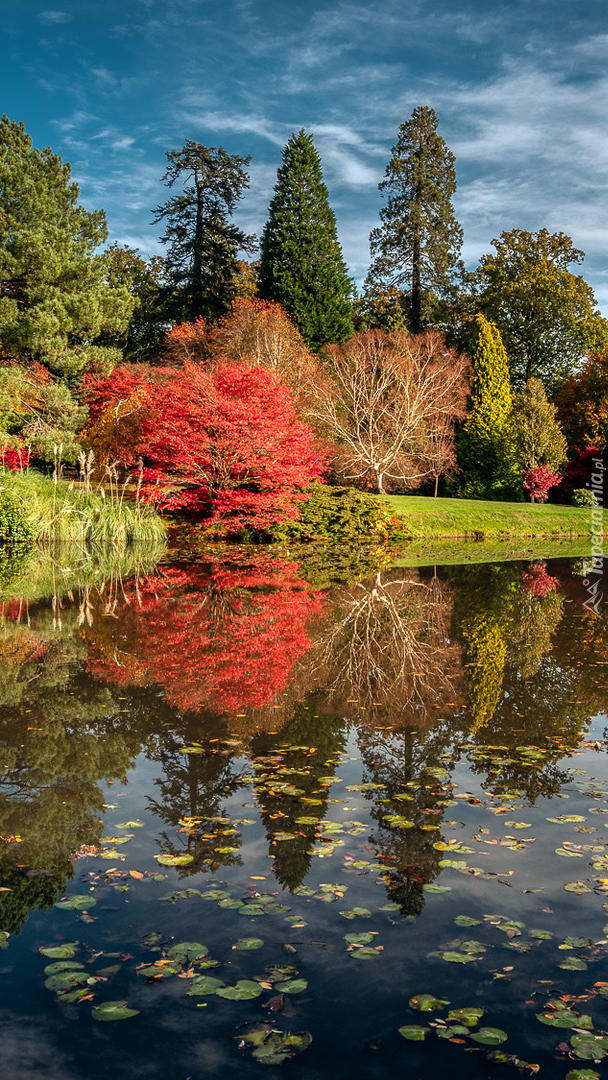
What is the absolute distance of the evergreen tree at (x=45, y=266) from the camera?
2525 cm

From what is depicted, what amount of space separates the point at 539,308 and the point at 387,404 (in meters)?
18.2

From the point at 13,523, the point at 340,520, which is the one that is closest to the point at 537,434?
the point at 340,520

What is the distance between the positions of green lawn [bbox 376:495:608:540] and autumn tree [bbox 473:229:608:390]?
14.8 m

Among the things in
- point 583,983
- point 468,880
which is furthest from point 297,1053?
point 468,880

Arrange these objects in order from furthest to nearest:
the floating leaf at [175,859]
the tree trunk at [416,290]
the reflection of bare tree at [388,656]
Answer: the tree trunk at [416,290], the reflection of bare tree at [388,656], the floating leaf at [175,859]

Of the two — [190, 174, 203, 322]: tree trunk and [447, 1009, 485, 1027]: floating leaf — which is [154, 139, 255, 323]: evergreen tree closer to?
[190, 174, 203, 322]: tree trunk

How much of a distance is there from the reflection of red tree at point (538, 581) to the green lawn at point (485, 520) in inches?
286

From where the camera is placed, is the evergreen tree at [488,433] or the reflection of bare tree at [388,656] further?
the evergreen tree at [488,433]

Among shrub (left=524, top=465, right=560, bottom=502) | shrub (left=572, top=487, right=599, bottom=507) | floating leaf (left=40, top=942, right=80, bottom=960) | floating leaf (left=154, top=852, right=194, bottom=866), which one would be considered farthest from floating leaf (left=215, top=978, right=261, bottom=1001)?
shrub (left=572, top=487, right=599, bottom=507)

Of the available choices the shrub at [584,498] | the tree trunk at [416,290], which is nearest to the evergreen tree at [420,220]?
the tree trunk at [416,290]

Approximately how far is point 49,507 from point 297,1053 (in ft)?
55.6

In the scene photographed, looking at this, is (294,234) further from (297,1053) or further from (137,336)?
(297,1053)

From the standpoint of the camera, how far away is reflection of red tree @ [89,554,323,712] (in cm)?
688

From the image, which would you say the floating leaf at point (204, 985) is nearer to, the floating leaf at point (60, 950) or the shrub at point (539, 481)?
the floating leaf at point (60, 950)
